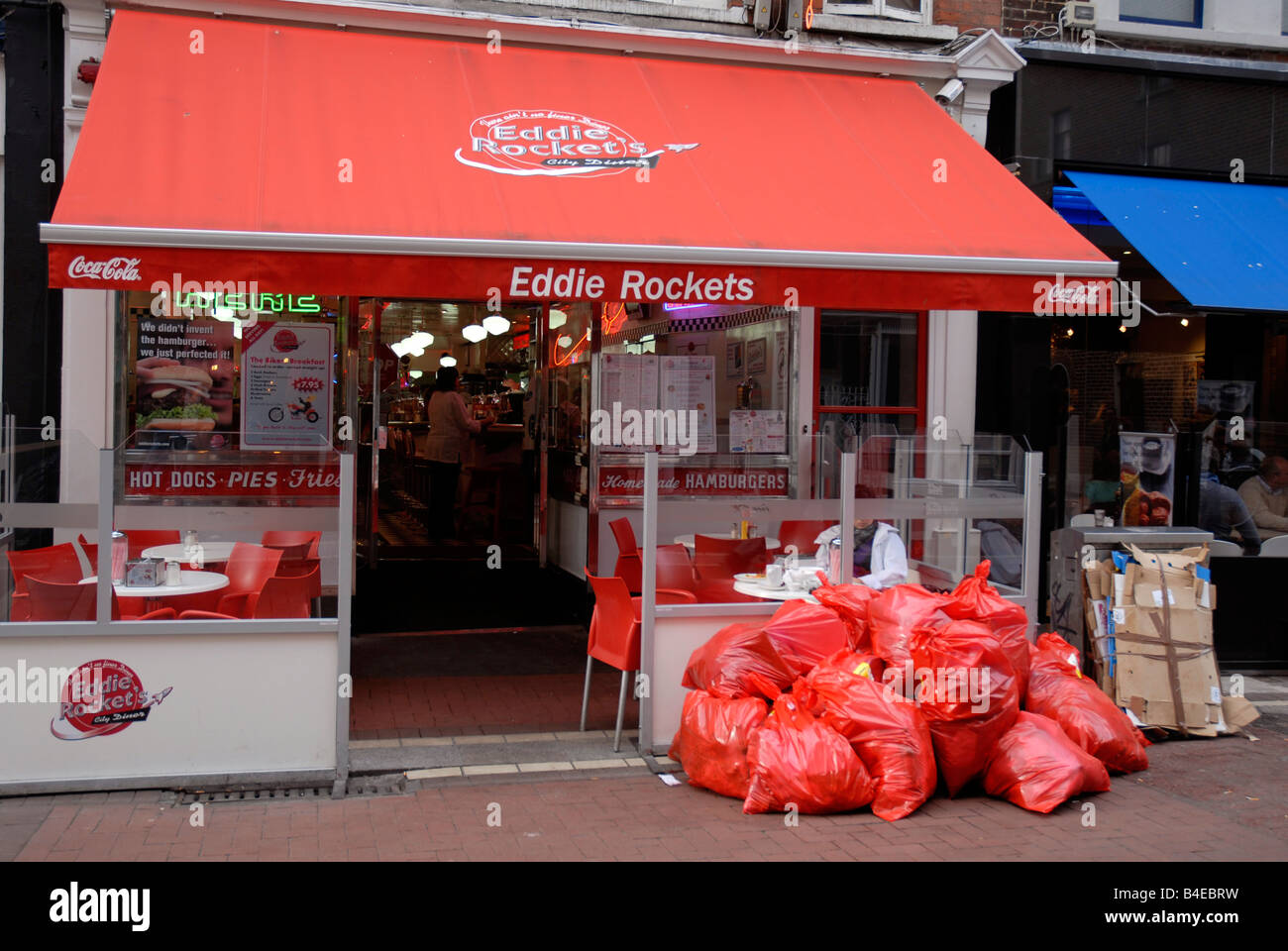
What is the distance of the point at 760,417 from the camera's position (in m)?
9.12

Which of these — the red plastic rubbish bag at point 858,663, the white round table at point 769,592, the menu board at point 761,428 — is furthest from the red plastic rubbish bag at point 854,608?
the menu board at point 761,428

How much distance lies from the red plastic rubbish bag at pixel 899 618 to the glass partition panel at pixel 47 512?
392 centimetres

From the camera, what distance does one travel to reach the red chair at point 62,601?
18.6ft

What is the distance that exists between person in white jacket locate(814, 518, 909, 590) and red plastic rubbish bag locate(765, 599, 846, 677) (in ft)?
2.67

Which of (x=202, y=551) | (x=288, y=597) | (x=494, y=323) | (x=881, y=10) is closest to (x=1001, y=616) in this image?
(x=288, y=597)

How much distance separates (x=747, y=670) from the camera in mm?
5930

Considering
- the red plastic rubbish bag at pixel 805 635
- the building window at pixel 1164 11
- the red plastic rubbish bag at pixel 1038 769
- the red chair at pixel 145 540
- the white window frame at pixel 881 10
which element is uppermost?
the building window at pixel 1164 11

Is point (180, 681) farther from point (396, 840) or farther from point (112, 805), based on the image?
point (396, 840)

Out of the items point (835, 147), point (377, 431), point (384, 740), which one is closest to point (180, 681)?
point (384, 740)

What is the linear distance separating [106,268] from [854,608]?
165 inches

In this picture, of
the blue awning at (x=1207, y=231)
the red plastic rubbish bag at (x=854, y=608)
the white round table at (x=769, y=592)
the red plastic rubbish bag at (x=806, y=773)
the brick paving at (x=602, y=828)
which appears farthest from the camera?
the blue awning at (x=1207, y=231)

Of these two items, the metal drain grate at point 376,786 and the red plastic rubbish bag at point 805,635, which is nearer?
the metal drain grate at point 376,786

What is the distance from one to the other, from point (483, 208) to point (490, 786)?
3.19 meters

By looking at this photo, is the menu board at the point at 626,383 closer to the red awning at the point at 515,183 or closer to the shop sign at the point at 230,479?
the red awning at the point at 515,183
